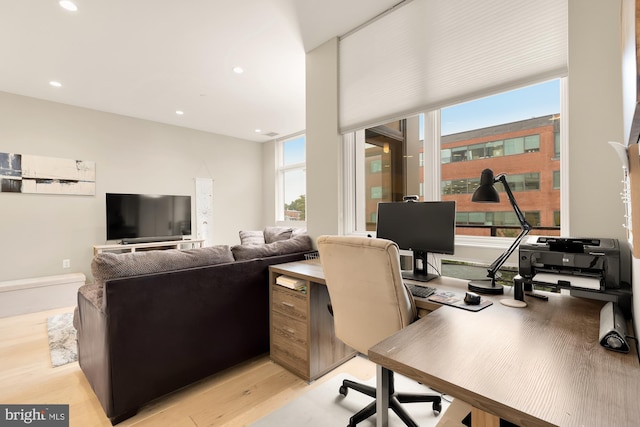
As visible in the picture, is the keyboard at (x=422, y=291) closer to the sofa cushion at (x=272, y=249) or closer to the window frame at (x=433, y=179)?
the window frame at (x=433, y=179)

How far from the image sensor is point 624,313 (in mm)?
1188

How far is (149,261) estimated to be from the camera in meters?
1.87

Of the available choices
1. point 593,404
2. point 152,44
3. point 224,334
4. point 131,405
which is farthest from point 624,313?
point 152,44

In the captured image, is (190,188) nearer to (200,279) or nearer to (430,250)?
(200,279)

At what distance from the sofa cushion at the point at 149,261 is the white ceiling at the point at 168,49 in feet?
6.71

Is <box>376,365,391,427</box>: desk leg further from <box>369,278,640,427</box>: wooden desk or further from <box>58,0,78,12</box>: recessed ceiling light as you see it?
<box>58,0,78,12</box>: recessed ceiling light

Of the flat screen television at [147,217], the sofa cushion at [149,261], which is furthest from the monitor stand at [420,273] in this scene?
the flat screen television at [147,217]

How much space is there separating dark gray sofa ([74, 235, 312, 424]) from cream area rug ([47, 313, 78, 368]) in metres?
0.46

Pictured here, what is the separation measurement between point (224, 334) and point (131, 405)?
Result: 64 cm

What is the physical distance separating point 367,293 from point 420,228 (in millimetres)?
768

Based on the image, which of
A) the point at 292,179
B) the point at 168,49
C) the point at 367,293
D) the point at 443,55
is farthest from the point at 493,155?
the point at 292,179

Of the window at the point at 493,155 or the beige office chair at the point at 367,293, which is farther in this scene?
the window at the point at 493,155

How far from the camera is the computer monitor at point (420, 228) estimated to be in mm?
1851

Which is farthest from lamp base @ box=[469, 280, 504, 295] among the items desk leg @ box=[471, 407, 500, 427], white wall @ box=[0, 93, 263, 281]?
white wall @ box=[0, 93, 263, 281]
